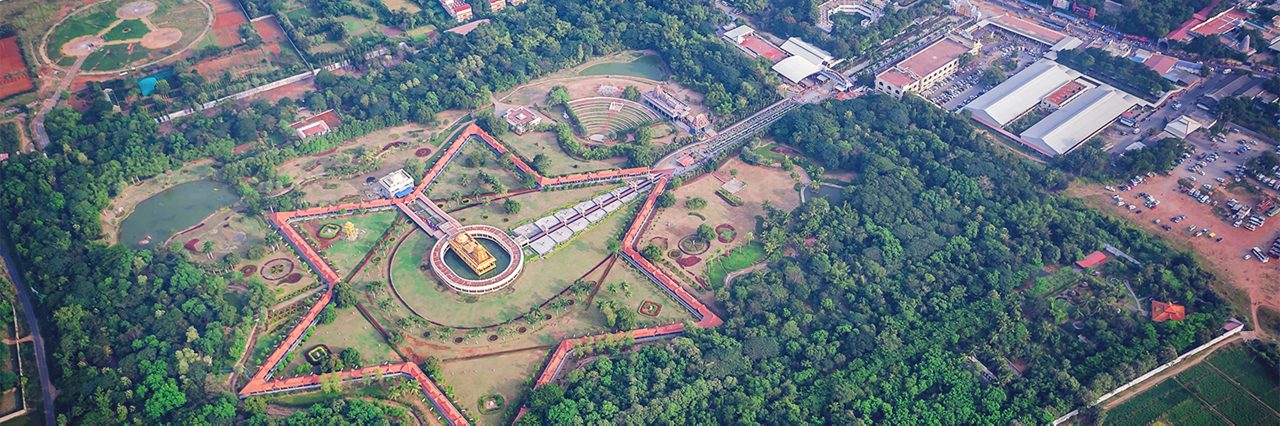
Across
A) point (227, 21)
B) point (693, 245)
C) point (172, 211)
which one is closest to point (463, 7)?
point (227, 21)

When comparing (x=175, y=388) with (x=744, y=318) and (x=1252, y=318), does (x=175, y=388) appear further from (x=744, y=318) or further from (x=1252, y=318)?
(x=1252, y=318)

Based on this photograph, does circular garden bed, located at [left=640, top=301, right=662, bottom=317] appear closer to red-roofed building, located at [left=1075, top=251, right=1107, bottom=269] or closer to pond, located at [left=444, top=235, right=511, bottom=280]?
pond, located at [left=444, top=235, right=511, bottom=280]

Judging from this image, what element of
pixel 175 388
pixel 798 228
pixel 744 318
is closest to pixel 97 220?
pixel 175 388

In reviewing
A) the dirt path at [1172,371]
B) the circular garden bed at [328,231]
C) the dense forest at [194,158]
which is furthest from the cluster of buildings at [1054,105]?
the circular garden bed at [328,231]

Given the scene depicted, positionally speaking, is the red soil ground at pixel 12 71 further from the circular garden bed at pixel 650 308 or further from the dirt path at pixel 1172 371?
the dirt path at pixel 1172 371

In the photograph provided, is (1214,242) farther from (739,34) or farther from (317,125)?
(317,125)
